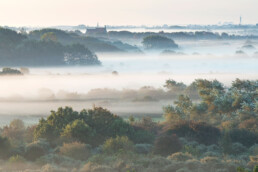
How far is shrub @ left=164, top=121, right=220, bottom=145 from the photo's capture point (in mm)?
29031

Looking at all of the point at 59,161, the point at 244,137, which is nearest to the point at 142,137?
the point at 244,137

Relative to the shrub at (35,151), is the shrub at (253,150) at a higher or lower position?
lower

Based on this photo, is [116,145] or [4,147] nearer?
[4,147]

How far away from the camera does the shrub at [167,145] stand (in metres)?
25.8

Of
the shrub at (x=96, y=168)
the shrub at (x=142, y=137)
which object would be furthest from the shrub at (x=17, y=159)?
the shrub at (x=142, y=137)

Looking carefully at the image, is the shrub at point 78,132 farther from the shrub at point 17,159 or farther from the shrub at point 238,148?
the shrub at point 238,148

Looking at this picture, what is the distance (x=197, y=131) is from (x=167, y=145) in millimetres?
4110

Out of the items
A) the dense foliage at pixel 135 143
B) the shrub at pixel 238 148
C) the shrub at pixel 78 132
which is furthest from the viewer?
the shrub at pixel 78 132

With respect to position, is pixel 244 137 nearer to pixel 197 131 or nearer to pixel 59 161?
pixel 197 131

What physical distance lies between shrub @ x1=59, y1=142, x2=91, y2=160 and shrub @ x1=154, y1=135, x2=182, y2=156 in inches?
134

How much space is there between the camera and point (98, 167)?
20047 millimetres

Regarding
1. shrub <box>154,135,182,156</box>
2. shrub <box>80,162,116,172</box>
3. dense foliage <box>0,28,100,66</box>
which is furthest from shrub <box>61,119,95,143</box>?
dense foliage <box>0,28,100,66</box>

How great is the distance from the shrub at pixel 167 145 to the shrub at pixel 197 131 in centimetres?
311

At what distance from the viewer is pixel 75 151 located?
79.8 feet
